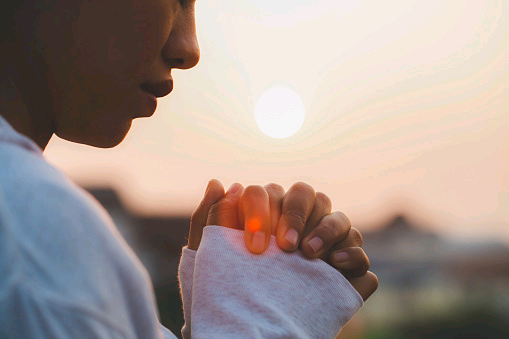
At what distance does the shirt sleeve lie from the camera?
120 centimetres

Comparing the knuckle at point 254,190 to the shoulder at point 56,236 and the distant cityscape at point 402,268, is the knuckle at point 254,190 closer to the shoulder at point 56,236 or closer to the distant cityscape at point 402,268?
the shoulder at point 56,236

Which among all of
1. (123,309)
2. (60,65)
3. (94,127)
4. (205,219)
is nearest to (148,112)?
(94,127)

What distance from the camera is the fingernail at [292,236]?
146 centimetres

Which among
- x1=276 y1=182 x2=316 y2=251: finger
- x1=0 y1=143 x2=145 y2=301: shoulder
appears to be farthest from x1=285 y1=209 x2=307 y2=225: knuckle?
x1=0 y1=143 x2=145 y2=301: shoulder

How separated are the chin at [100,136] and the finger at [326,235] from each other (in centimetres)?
59

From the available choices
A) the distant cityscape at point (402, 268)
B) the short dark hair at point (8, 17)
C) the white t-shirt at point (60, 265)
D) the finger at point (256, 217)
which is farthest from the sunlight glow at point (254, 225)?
the distant cityscape at point (402, 268)

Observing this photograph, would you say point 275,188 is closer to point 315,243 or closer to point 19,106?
point 315,243

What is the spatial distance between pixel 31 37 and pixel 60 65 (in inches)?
3.0

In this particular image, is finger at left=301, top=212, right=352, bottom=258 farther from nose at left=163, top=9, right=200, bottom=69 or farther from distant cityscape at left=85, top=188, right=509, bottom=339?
distant cityscape at left=85, top=188, right=509, bottom=339

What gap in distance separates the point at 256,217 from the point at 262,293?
0.85 feet

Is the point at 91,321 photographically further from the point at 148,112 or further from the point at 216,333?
Answer: the point at 148,112

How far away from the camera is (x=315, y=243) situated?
1508 millimetres

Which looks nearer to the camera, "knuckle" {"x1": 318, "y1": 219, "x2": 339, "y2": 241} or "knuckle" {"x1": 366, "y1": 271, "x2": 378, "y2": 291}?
"knuckle" {"x1": 318, "y1": 219, "x2": 339, "y2": 241}

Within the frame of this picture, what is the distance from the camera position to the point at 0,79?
1.12 meters
